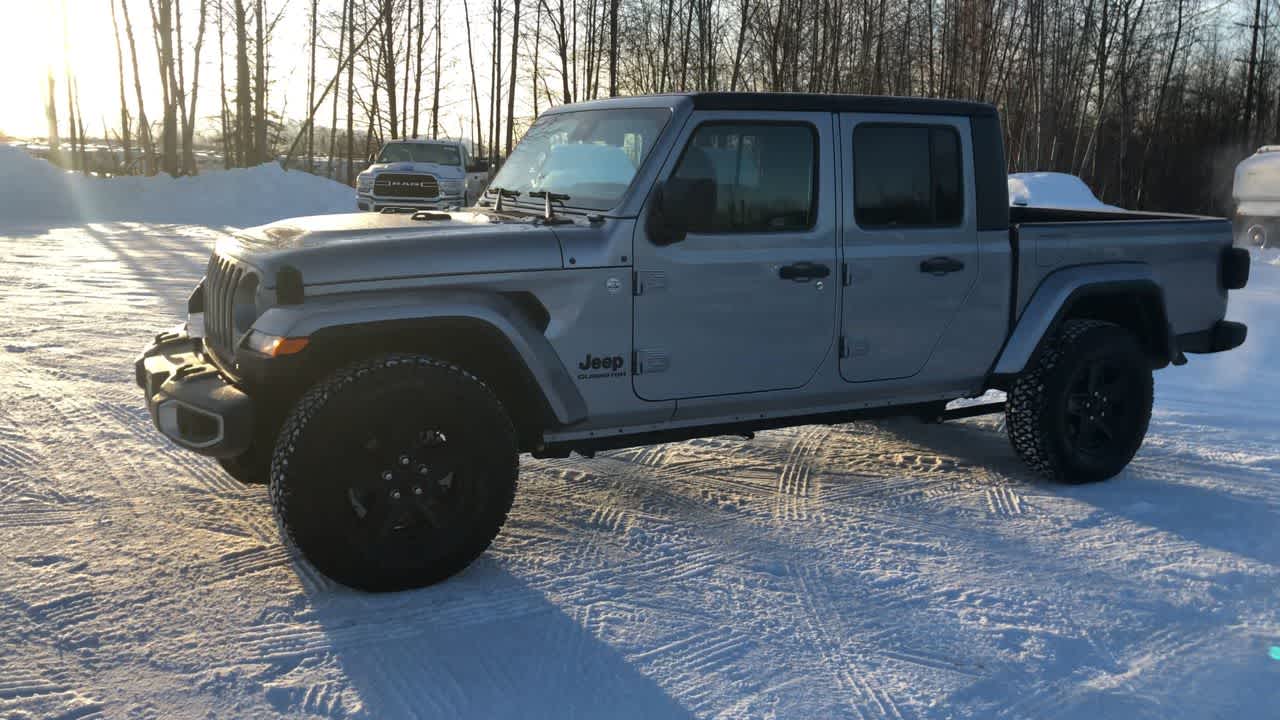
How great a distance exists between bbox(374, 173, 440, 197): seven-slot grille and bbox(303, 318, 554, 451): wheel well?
1738cm

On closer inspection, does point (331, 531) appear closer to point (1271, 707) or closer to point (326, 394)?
point (326, 394)

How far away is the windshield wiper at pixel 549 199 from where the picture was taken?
4.73 metres

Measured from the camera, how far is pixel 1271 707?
3.45 metres

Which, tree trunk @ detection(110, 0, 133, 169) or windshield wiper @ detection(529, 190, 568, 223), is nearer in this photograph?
windshield wiper @ detection(529, 190, 568, 223)

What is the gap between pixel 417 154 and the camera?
73.4 ft

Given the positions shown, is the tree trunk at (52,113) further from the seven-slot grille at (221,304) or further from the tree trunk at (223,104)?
the seven-slot grille at (221,304)

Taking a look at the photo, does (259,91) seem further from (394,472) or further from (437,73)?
(394,472)

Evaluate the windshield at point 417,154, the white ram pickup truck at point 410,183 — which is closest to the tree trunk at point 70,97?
the windshield at point 417,154

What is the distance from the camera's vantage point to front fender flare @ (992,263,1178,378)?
561 centimetres

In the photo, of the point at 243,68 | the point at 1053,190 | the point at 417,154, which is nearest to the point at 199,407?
the point at 417,154

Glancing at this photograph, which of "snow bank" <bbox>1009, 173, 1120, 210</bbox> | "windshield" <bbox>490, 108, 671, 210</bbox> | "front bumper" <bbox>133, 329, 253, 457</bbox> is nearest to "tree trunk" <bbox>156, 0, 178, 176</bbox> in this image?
"snow bank" <bbox>1009, 173, 1120, 210</bbox>

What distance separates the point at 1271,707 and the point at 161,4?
37.3m

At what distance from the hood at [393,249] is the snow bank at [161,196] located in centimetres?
2138

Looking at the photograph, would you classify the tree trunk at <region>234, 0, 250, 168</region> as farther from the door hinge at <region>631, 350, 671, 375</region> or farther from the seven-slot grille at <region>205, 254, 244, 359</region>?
the door hinge at <region>631, 350, 671, 375</region>
